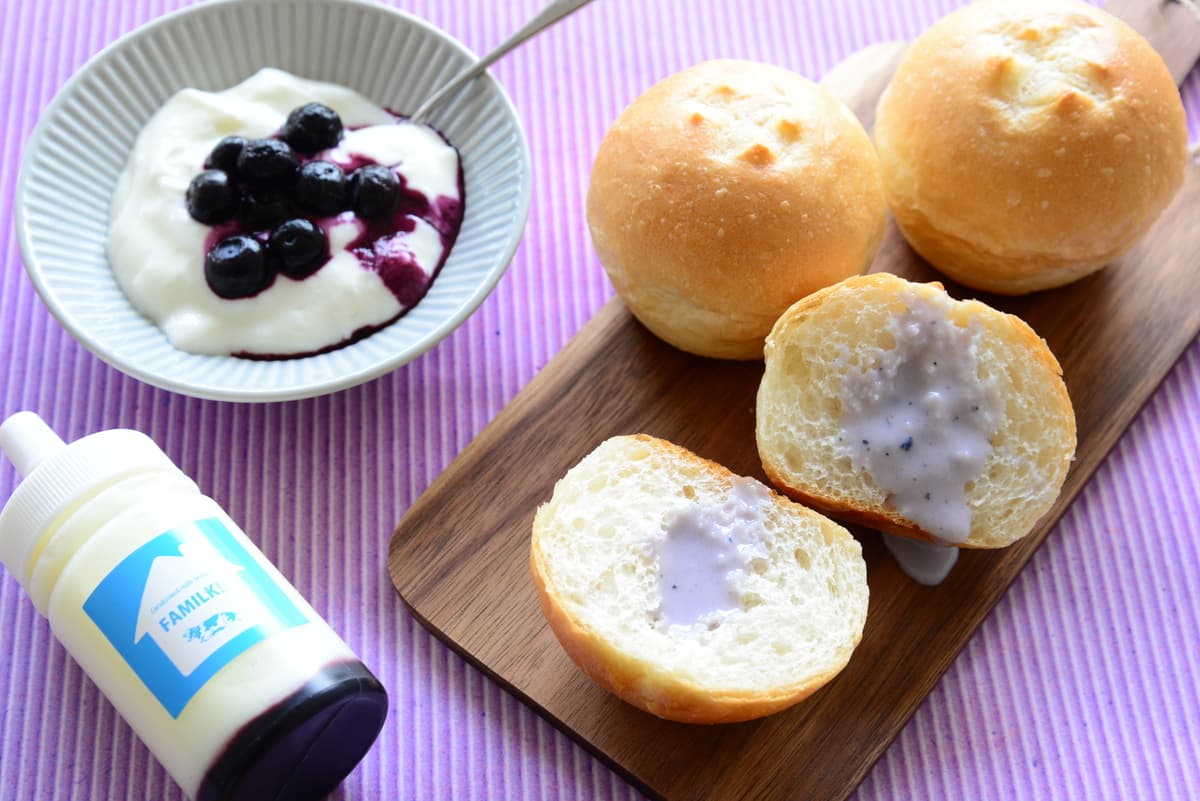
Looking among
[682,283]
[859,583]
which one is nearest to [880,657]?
[859,583]

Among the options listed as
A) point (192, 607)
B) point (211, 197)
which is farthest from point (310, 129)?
point (192, 607)

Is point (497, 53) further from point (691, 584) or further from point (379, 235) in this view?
point (691, 584)

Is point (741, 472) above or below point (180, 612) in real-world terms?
below

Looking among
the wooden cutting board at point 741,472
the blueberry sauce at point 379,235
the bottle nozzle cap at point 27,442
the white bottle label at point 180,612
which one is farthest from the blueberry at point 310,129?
the white bottle label at point 180,612

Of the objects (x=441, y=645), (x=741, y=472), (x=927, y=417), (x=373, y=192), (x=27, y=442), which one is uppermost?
(x=373, y=192)

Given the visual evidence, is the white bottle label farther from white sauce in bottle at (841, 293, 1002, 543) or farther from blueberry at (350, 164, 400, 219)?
white sauce in bottle at (841, 293, 1002, 543)

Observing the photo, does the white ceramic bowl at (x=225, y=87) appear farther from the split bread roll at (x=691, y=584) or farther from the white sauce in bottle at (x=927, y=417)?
the white sauce in bottle at (x=927, y=417)

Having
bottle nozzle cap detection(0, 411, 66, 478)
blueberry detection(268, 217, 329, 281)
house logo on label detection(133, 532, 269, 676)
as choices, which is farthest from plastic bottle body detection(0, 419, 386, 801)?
blueberry detection(268, 217, 329, 281)

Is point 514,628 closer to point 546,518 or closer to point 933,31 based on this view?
point 546,518
